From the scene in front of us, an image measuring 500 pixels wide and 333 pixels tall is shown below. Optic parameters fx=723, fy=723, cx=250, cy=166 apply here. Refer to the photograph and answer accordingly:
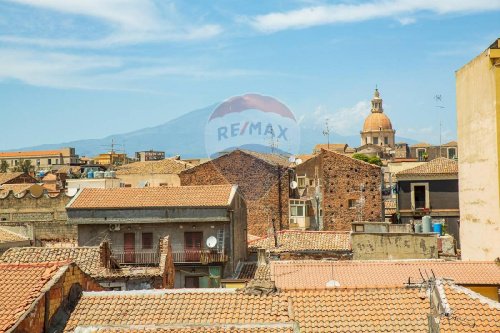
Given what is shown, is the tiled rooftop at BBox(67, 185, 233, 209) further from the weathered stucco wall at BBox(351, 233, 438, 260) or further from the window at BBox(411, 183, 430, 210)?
the window at BBox(411, 183, 430, 210)

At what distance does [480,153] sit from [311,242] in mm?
12947

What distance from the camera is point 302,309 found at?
16.1 meters

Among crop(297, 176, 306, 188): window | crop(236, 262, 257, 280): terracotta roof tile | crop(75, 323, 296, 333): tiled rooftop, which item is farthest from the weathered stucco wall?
crop(297, 176, 306, 188): window

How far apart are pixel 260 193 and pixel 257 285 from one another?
109 feet

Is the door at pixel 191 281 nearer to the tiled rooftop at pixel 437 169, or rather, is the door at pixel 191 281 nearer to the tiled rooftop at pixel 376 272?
the tiled rooftop at pixel 376 272

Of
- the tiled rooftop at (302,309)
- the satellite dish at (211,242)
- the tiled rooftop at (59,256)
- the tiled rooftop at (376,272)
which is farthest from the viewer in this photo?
the satellite dish at (211,242)

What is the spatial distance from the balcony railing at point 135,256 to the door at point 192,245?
1.49m

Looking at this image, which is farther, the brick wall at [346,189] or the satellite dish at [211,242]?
the brick wall at [346,189]

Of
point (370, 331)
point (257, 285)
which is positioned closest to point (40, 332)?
point (257, 285)

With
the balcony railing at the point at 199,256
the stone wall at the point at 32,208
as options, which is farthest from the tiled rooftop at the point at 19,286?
the stone wall at the point at 32,208

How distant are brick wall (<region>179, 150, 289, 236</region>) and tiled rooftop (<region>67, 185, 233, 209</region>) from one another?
12185mm

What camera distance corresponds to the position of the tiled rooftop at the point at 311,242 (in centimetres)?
3391

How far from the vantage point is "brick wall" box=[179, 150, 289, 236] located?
48.8 meters

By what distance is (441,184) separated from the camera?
Answer: 44.1 m
